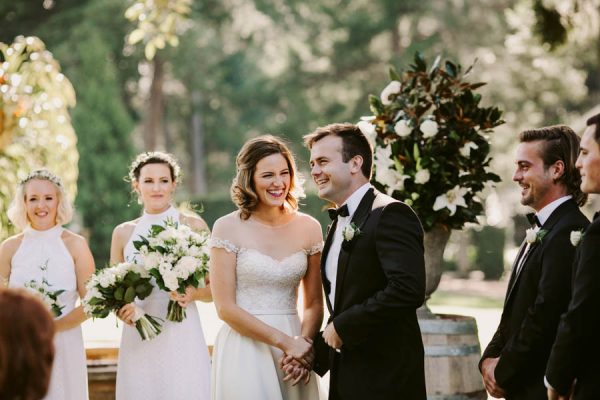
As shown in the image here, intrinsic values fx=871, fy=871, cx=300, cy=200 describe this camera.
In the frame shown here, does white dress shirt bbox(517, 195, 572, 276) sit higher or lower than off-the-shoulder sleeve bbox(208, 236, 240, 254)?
higher

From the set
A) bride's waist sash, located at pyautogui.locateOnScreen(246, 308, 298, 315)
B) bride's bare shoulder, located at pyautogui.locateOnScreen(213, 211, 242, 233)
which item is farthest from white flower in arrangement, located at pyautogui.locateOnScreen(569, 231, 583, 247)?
bride's bare shoulder, located at pyautogui.locateOnScreen(213, 211, 242, 233)

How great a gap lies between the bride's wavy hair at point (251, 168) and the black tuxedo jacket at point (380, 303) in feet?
1.96

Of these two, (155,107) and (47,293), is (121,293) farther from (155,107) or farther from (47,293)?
(155,107)

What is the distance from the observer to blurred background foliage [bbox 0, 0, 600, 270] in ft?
80.2

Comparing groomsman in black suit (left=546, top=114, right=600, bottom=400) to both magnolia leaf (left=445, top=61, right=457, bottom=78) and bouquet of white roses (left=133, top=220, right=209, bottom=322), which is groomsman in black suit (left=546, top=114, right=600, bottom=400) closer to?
bouquet of white roses (left=133, top=220, right=209, bottom=322)

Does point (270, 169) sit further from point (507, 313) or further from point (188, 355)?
point (188, 355)

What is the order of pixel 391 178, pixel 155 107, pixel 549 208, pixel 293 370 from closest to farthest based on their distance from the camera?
1. pixel 549 208
2. pixel 293 370
3. pixel 391 178
4. pixel 155 107

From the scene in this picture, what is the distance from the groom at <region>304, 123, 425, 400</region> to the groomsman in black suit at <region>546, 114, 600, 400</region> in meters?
0.66

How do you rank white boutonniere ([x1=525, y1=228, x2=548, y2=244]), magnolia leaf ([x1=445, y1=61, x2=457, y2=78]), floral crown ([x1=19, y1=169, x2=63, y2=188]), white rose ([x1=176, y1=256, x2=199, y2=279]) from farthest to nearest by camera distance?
magnolia leaf ([x1=445, y1=61, x2=457, y2=78]) → floral crown ([x1=19, y1=169, x2=63, y2=188]) → white rose ([x1=176, y1=256, x2=199, y2=279]) → white boutonniere ([x1=525, y1=228, x2=548, y2=244])

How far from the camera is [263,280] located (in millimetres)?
4324

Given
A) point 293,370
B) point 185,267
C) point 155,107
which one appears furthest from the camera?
point 155,107

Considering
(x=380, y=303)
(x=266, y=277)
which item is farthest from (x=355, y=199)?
(x=266, y=277)

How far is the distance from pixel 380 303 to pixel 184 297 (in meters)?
1.83

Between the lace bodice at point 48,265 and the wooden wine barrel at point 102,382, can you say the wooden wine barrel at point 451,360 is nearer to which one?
the lace bodice at point 48,265
